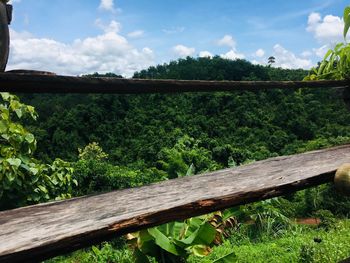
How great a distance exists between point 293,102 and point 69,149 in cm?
1162

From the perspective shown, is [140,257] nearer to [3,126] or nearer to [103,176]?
[3,126]

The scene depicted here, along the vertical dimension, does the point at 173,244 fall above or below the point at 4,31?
below

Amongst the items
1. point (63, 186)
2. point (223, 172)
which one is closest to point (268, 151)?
point (63, 186)

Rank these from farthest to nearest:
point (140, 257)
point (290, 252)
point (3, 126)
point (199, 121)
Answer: point (199, 121)
point (290, 252)
point (140, 257)
point (3, 126)

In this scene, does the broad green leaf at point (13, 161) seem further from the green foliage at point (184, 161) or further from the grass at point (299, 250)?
the green foliage at point (184, 161)

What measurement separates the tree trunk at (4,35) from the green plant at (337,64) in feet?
3.89

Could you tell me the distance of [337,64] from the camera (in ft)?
5.26

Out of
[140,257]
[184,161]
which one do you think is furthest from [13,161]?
[184,161]

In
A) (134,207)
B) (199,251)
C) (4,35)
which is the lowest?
(199,251)

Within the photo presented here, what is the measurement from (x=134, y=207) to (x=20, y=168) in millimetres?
2728

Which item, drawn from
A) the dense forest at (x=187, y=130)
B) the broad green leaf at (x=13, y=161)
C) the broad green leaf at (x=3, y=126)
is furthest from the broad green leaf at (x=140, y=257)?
the dense forest at (x=187, y=130)

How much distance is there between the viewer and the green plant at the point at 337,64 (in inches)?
60.0

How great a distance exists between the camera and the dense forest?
14123mm

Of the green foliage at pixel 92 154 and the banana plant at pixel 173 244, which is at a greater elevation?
the banana plant at pixel 173 244
